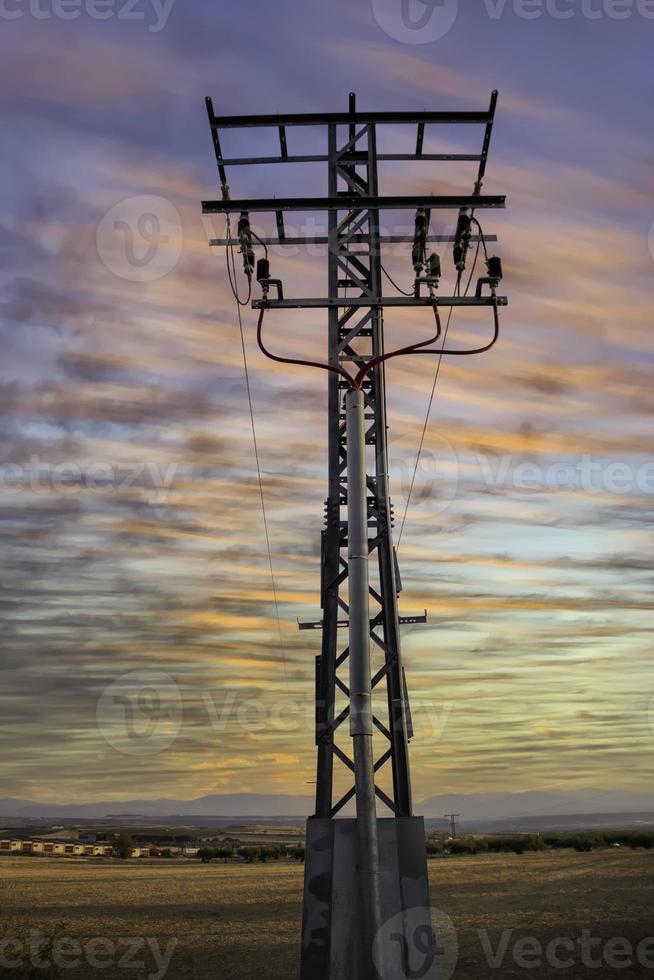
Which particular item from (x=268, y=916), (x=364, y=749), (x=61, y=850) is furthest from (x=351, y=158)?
(x=61, y=850)

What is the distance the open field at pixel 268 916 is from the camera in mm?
25094

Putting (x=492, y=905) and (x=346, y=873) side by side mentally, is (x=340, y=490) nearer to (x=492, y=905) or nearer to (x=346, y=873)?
(x=346, y=873)

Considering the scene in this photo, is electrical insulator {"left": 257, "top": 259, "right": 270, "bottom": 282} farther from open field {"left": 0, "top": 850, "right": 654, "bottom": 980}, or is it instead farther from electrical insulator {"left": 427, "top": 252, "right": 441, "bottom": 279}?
open field {"left": 0, "top": 850, "right": 654, "bottom": 980}

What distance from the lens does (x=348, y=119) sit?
56.3ft

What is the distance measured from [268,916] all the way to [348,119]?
107 feet

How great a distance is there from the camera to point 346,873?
43.9 feet

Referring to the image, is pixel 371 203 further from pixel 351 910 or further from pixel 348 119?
pixel 351 910

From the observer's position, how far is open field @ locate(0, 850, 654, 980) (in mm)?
25094

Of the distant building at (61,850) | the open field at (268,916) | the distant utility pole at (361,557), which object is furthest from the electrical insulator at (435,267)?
the distant building at (61,850)

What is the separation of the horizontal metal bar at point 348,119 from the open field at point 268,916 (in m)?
18.0

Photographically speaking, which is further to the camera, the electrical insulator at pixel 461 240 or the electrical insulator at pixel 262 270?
the electrical insulator at pixel 461 240

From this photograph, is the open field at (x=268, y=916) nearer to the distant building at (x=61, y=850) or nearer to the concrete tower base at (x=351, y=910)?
the concrete tower base at (x=351, y=910)

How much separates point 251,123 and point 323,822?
12.1 metres

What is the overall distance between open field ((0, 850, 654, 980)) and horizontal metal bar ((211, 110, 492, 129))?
59.1 feet
